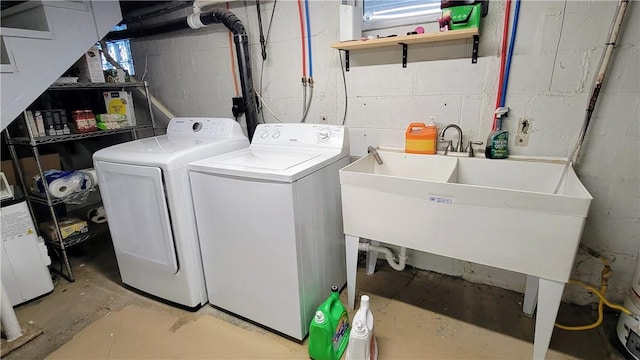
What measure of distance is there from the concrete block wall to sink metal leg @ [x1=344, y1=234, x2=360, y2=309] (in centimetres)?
59

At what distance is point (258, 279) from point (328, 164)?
2.32ft

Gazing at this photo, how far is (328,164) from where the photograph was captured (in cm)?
166

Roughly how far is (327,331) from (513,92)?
60.3 inches

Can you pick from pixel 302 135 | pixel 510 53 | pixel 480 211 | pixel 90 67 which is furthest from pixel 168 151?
pixel 510 53

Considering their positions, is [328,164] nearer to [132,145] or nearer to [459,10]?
[459,10]

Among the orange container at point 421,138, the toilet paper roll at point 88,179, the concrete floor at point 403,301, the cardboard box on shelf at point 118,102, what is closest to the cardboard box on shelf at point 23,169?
the toilet paper roll at point 88,179

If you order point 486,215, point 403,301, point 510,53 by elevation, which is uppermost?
point 510,53

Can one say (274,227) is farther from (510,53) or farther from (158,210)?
(510,53)

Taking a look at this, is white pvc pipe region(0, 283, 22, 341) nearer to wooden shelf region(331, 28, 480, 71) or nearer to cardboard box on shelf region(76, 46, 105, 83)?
cardboard box on shelf region(76, 46, 105, 83)

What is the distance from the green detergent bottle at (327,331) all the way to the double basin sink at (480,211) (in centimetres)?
39

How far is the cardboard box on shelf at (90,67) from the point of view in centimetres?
218

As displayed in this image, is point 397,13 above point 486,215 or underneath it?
above

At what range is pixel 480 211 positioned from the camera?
1273 millimetres

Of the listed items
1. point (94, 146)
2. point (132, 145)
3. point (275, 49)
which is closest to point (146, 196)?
point (132, 145)
